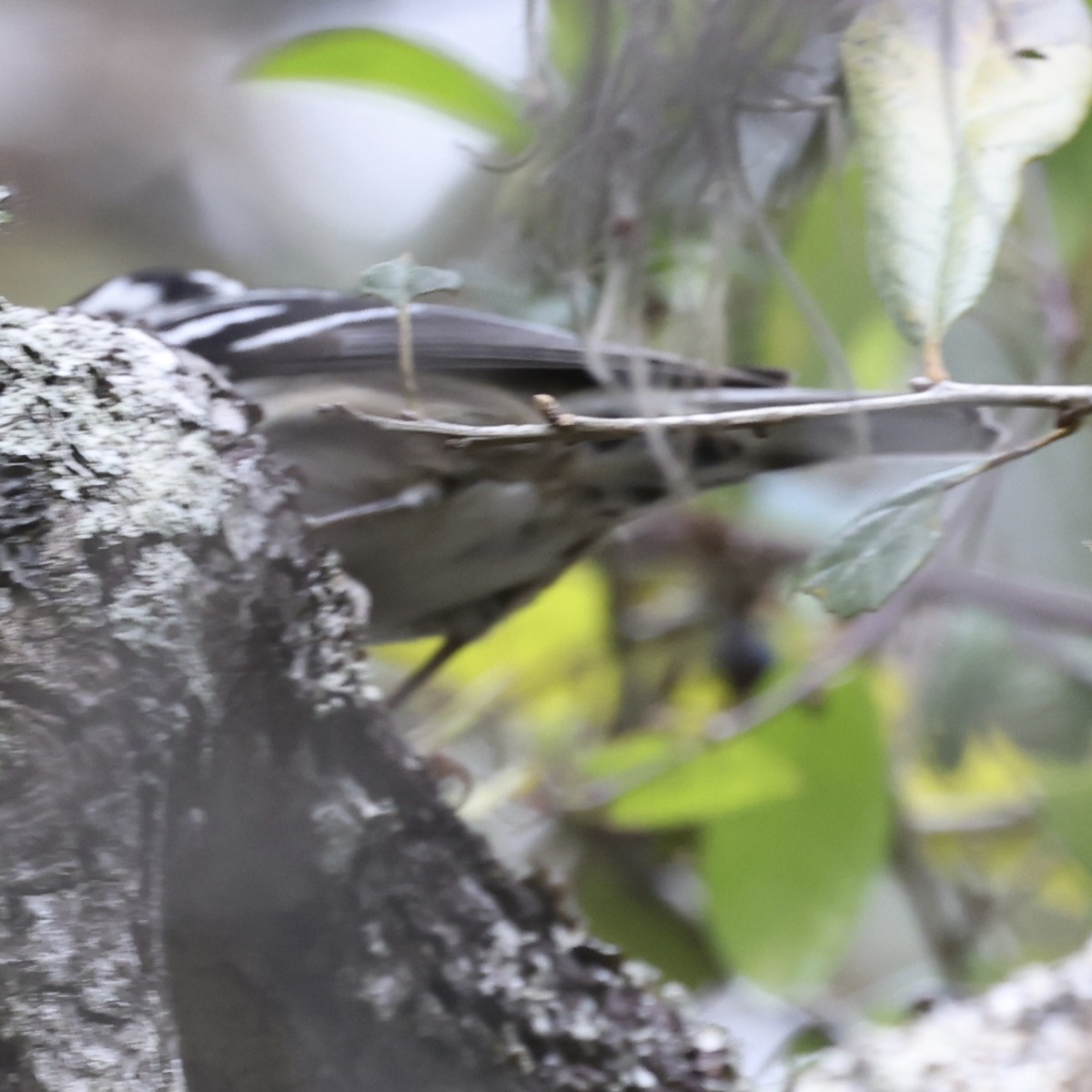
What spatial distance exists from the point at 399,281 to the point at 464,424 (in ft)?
0.89

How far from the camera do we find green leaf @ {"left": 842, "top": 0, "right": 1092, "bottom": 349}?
0.84m

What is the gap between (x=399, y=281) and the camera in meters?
0.78

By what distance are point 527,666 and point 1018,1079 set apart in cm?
119

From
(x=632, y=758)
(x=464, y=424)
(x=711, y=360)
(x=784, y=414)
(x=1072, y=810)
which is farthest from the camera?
(x=632, y=758)

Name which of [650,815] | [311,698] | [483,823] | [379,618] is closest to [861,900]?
[650,815]

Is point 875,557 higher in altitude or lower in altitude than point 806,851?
higher

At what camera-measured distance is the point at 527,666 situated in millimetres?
2189

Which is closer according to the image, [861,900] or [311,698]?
[311,698]

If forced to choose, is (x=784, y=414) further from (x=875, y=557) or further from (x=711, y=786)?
(x=711, y=786)

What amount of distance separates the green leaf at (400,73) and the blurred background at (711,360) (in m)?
0.01

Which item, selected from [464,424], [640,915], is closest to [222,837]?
[464,424]

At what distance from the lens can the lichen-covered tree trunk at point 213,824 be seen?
0.66m

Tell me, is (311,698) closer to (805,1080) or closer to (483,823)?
(483,823)

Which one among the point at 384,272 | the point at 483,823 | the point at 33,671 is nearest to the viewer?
the point at 33,671
